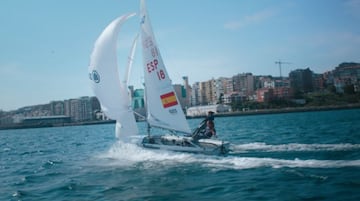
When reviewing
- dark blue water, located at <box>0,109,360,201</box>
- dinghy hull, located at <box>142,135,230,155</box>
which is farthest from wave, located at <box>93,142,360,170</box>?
dinghy hull, located at <box>142,135,230,155</box>

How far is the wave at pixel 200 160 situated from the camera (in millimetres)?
12943

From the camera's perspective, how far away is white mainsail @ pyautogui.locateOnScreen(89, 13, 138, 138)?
18.9 m

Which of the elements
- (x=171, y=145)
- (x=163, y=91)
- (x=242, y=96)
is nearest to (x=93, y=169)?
(x=171, y=145)

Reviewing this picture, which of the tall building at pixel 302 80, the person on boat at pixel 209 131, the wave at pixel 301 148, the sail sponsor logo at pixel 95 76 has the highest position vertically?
the tall building at pixel 302 80

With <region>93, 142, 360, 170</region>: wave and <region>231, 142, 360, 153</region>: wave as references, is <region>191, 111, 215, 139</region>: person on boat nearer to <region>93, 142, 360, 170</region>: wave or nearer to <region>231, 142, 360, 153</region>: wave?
<region>93, 142, 360, 170</region>: wave

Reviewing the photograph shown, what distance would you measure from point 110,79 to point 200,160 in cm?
647

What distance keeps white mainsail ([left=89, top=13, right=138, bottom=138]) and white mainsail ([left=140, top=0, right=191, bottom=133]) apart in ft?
4.56

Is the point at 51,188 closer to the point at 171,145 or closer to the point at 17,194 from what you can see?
the point at 17,194

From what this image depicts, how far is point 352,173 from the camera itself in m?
11.1

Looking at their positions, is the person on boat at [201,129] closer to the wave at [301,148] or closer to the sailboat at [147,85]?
the sailboat at [147,85]

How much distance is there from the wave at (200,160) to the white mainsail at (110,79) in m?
1.47

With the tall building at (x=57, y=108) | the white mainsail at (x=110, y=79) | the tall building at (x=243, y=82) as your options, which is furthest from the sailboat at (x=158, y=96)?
the tall building at (x=57, y=108)

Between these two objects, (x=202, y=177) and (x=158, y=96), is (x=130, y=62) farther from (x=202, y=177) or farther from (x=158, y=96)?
(x=202, y=177)

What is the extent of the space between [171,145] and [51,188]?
6.49 m
